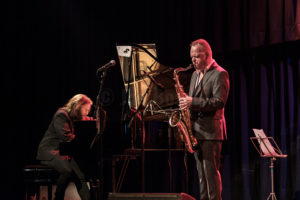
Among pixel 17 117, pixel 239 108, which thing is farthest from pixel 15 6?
pixel 239 108

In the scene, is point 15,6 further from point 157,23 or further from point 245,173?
point 245,173

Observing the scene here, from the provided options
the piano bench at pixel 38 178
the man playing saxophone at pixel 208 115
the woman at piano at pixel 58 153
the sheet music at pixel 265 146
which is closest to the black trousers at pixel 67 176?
the woman at piano at pixel 58 153

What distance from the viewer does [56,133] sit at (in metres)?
4.86

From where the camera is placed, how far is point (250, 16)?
512cm

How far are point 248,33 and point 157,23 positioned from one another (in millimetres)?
1539

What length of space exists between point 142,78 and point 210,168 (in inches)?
90.4

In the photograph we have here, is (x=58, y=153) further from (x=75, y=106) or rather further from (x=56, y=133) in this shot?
(x=75, y=106)

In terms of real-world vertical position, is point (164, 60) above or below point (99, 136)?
above

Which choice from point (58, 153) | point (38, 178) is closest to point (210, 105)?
point (58, 153)

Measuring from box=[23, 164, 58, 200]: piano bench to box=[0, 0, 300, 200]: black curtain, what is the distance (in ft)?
2.85

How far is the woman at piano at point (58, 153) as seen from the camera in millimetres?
4715

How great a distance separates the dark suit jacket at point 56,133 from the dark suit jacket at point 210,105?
201 cm

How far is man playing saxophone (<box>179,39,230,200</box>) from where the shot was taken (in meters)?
3.26

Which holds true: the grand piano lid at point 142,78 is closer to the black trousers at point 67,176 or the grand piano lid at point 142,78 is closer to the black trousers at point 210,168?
the black trousers at point 67,176
